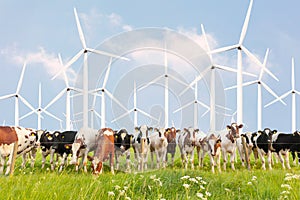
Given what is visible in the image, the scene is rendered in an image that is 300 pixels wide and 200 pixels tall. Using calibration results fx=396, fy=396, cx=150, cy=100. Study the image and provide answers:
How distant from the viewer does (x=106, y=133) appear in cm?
1673

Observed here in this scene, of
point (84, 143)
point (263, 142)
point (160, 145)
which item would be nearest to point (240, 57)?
point (263, 142)

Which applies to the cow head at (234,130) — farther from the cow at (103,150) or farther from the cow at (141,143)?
the cow at (103,150)

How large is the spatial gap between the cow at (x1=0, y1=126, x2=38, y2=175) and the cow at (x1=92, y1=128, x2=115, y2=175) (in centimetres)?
321

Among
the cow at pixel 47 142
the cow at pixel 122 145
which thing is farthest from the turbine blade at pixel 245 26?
the cow at pixel 47 142

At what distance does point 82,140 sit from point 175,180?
28.0ft

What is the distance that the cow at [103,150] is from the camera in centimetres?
1511

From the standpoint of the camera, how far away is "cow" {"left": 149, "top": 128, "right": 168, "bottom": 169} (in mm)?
19312

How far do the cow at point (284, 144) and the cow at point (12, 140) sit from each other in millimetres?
11514

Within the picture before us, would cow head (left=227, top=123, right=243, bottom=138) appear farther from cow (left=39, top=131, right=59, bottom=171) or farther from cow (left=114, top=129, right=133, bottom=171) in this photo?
cow (left=39, top=131, right=59, bottom=171)

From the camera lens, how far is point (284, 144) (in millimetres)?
19094

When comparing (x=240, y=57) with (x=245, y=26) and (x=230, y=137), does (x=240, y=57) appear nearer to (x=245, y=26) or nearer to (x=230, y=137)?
(x=245, y=26)

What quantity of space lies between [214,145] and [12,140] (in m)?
8.81

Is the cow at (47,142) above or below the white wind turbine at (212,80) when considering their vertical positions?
below

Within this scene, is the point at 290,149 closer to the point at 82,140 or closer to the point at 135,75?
the point at 135,75
